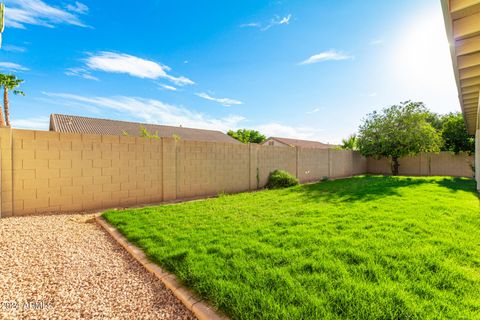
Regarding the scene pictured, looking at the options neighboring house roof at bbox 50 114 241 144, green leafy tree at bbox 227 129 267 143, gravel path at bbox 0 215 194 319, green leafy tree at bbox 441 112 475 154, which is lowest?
gravel path at bbox 0 215 194 319

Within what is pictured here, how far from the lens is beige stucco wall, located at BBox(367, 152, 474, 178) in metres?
14.6

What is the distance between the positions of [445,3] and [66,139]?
7415mm

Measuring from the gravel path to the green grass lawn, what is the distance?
0.33 meters

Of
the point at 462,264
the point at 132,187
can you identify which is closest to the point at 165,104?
the point at 132,187

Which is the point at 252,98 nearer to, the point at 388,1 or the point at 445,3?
the point at 388,1

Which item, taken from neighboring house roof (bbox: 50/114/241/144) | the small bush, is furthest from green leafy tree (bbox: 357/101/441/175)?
neighboring house roof (bbox: 50/114/241/144)

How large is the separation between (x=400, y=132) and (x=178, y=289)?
15.9 m

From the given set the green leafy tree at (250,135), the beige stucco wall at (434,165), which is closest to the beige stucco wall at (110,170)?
the beige stucco wall at (434,165)

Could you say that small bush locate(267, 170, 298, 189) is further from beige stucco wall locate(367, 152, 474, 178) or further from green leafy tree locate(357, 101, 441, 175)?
beige stucco wall locate(367, 152, 474, 178)

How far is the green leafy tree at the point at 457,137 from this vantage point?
1414cm

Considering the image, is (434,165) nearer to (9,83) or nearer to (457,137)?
(457,137)

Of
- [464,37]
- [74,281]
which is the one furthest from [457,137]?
[74,281]

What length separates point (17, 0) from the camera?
4770 millimetres

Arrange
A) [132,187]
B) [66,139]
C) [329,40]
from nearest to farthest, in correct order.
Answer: [66,139] → [132,187] → [329,40]
